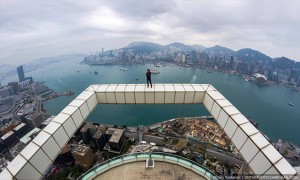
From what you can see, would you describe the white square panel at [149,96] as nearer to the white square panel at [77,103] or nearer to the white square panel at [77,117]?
the white square panel at [77,103]

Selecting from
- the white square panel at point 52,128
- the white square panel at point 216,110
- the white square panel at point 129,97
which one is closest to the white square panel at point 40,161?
the white square panel at point 52,128

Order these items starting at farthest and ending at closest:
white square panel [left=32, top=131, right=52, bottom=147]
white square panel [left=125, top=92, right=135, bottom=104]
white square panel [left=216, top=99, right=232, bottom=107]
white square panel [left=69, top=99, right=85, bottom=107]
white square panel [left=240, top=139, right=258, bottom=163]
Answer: white square panel [left=125, top=92, right=135, bottom=104] < white square panel [left=69, top=99, right=85, bottom=107] < white square panel [left=216, top=99, right=232, bottom=107] < white square panel [left=32, top=131, right=52, bottom=147] < white square panel [left=240, top=139, right=258, bottom=163]

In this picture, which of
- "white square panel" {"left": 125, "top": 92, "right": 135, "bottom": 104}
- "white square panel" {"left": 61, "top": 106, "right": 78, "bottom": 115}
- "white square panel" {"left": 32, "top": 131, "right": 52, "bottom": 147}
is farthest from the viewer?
"white square panel" {"left": 125, "top": 92, "right": 135, "bottom": 104}

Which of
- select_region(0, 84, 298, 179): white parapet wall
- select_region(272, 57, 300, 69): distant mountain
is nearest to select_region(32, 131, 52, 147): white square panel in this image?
select_region(0, 84, 298, 179): white parapet wall

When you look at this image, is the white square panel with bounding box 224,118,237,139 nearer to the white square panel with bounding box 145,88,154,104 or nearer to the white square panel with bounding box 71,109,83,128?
the white square panel with bounding box 145,88,154,104

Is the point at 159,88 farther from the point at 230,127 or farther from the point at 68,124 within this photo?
the point at 68,124

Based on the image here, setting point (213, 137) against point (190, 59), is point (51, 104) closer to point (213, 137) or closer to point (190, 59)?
point (213, 137)

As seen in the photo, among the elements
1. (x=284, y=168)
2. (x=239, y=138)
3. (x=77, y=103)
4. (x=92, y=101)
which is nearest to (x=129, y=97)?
(x=92, y=101)
